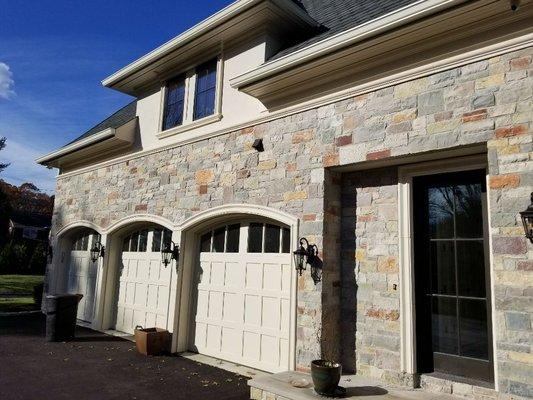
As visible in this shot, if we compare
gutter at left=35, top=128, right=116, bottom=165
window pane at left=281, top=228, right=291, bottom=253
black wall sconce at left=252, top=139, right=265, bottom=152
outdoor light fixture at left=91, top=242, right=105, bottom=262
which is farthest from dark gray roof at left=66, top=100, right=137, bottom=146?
window pane at left=281, top=228, right=291, bottom=253

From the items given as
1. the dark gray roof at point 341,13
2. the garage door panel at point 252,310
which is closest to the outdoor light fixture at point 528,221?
the dark gray roof at point 341,13

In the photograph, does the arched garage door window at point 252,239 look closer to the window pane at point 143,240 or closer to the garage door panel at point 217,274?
the garage door panel at point 217,274

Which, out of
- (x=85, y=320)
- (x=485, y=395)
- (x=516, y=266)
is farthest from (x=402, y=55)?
(x=85, y=320)

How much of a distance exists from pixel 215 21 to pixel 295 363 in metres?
5.90

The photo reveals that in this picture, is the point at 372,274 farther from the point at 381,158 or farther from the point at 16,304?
the point at 16,304

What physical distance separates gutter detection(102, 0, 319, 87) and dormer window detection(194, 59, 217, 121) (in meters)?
0.67

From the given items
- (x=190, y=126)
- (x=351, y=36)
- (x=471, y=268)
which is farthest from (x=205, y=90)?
(x=471, y=268)

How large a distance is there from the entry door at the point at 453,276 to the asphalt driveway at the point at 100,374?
2571 millimetres

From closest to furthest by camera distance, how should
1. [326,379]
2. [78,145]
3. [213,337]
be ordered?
[326,379]
[213,337]
[78,145]

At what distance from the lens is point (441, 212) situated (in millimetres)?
5293

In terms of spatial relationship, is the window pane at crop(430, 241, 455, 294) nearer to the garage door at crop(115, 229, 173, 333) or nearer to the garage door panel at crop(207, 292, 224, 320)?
the garage door panel at crop(207, 292, 224, 320)

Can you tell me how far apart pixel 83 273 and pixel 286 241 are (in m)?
7.20

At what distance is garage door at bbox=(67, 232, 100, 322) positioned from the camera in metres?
10.9

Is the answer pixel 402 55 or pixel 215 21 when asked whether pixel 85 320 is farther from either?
pixel 402 55
